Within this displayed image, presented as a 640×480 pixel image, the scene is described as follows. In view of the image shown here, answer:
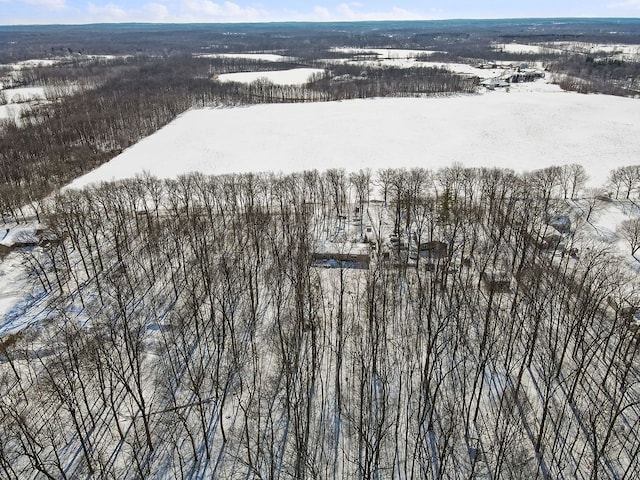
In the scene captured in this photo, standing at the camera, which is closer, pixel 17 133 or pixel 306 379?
→ pixel 306 379

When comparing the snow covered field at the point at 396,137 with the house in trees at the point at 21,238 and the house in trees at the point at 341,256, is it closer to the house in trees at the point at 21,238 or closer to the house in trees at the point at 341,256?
the house in trees at the point at 21,238

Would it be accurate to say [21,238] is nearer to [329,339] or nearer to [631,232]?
[329,339]

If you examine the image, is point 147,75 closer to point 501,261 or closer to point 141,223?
point 141,223

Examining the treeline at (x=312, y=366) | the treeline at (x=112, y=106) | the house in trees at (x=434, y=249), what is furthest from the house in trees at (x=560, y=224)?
the treeline at (x=112, y=106)

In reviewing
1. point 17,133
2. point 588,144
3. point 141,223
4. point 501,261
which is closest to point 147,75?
point 17,133

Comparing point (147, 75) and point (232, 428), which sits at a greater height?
point (147, 75)

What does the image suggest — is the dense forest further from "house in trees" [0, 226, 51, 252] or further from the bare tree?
"house in trees" [0, 226, 51, 252]

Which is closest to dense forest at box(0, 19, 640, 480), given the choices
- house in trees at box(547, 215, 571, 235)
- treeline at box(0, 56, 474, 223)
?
house in trees at box(547, 215, 571, 235)

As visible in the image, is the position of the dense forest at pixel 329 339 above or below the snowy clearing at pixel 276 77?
below
